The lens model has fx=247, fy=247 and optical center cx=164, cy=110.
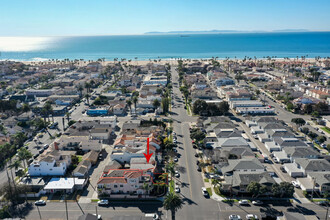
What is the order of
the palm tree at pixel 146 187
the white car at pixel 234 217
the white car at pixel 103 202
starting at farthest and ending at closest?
the palm tree at pixel 146 187 → the white car at pixel 103 202 → the white car at pixel 234 217

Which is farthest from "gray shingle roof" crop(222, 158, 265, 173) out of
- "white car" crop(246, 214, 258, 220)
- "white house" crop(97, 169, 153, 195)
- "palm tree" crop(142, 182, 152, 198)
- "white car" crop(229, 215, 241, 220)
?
"white house" crop(97, 169, 153, 195)

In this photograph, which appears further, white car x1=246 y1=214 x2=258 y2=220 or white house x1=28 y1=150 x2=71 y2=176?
white house x1=28 y1=150 x2=71 y2=176

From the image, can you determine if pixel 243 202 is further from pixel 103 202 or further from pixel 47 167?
pixel 47 167

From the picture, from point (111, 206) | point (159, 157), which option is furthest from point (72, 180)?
point (159, 157)

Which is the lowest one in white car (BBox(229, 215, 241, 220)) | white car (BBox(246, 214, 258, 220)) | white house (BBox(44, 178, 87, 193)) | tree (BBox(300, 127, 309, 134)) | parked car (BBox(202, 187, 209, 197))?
white car (BBox(246, 214, 258, 220))

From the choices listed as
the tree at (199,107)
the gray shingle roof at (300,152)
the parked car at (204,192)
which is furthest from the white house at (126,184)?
the tree at (199,107)

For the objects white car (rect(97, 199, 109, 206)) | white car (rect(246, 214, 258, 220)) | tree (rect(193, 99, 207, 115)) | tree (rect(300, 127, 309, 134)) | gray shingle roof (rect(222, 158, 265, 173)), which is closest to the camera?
white car (rect(246, 214, 258, 220))

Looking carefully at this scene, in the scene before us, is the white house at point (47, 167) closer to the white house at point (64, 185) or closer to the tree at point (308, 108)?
the white house at point (64, 185)

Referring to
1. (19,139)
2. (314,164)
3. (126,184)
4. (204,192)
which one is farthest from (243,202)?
(19,139)

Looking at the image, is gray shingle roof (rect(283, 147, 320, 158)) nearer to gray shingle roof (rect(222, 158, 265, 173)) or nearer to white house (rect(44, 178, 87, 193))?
gray shingle roof (rect(222, 158, 265, 173))

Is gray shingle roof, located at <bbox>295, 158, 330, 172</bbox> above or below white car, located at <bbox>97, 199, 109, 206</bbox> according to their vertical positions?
above

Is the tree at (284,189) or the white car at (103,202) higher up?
the tree at (284,189)
